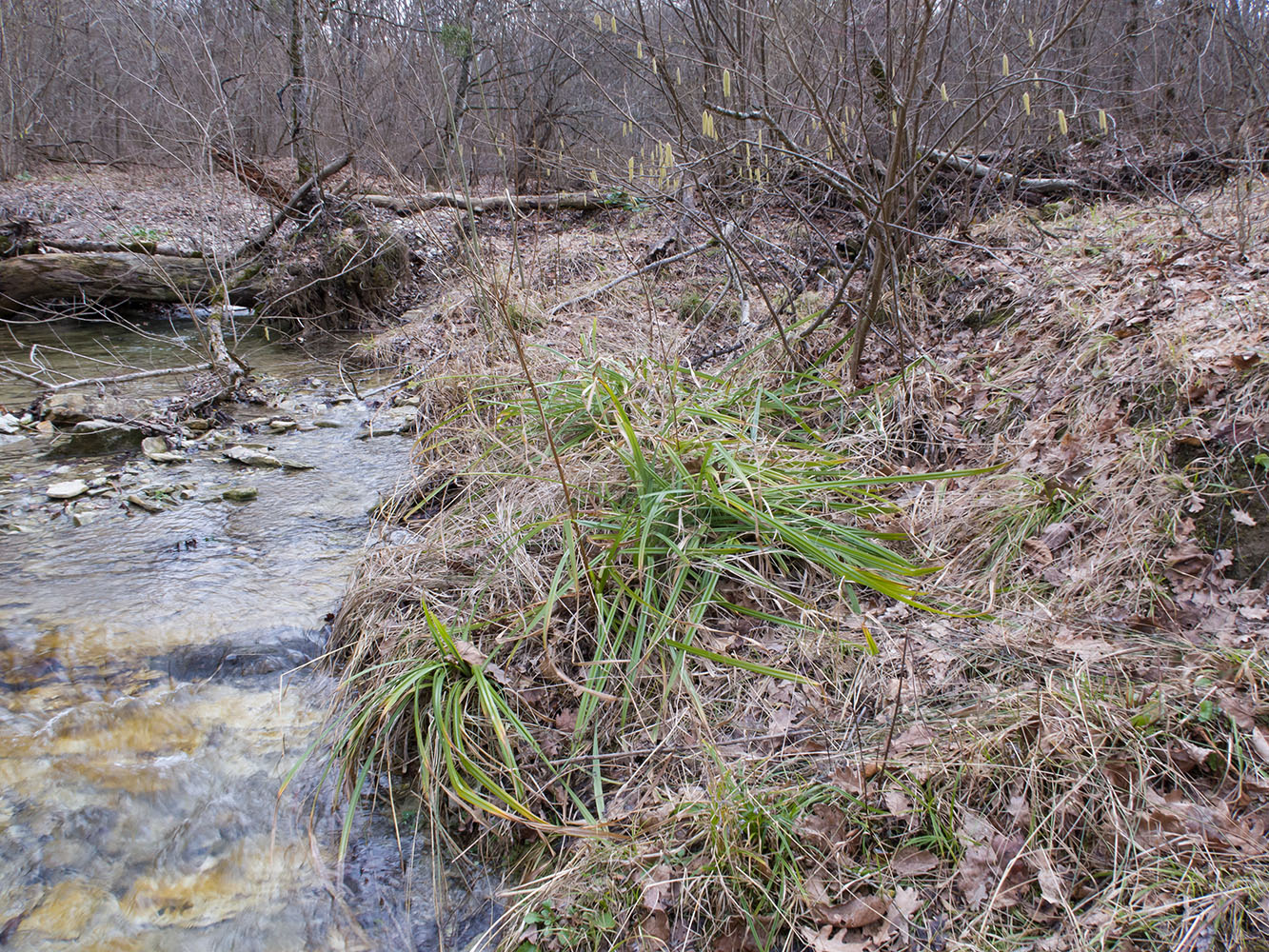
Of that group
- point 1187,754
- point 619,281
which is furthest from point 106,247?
point 1187,754

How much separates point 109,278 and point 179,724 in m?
7.12

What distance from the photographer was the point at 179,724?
254 centimetres

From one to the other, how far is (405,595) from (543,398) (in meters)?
1.21

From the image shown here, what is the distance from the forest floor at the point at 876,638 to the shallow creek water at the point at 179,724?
27 centimetres

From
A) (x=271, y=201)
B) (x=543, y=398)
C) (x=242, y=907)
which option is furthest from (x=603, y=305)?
(x=242, y=907)

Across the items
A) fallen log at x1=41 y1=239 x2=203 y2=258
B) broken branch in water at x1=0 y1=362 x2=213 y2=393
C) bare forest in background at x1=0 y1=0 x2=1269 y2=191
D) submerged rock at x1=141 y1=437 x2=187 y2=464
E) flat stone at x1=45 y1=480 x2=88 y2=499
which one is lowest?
flat stone at x1=45 y1=480 x2=88 y2=499

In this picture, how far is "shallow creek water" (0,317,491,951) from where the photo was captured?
198 cm

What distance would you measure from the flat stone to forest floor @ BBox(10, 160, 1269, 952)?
1862mm

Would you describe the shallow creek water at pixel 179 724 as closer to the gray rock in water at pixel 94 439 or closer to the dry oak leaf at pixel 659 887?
the gray rock in water at pixel 94 439

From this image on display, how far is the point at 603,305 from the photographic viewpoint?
6.04 meters

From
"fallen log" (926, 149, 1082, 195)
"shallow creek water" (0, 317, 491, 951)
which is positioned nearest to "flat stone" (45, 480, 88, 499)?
"shallow creek water" (0, 317, 491, 951)

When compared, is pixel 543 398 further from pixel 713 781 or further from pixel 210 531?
pixel 713 781

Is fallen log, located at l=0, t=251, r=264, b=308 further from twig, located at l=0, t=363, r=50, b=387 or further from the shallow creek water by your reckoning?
the shallow creek water

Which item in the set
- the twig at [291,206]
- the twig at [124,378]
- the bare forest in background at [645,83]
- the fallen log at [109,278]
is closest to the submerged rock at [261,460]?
the twig at [124,378]
